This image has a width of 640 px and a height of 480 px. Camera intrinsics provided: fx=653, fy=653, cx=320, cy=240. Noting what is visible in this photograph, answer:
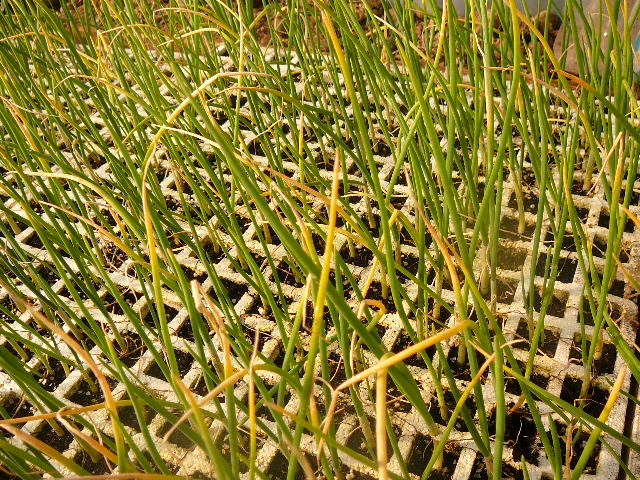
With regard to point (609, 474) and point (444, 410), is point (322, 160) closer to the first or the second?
point (444, 410)

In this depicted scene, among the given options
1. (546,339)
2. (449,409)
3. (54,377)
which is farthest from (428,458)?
(54,377)

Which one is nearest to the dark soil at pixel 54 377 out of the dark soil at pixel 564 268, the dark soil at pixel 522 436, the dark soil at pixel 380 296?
the dark soil at pixel 380 296

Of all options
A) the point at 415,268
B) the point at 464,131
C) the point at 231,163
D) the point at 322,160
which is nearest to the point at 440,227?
the point at 464,131

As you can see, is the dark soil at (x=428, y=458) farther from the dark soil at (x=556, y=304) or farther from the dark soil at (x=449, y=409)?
the dark soil at (x=556, y=304)

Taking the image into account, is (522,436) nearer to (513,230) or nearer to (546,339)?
(546,339)

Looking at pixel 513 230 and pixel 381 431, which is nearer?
pixel 381 431

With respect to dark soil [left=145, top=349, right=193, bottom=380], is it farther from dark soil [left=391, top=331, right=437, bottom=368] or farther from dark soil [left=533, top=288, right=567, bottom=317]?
dark soil [left=533, top=288, right=567, bottom=317]

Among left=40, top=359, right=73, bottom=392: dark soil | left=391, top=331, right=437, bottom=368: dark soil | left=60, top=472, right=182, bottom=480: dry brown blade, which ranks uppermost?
left=60, top=472, right=182, bottom=480: dry brown blade

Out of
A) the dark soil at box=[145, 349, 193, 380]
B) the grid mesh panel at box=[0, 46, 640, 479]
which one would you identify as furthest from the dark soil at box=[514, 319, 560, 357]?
the dark soil at box=[145, 349, 193, 380]
